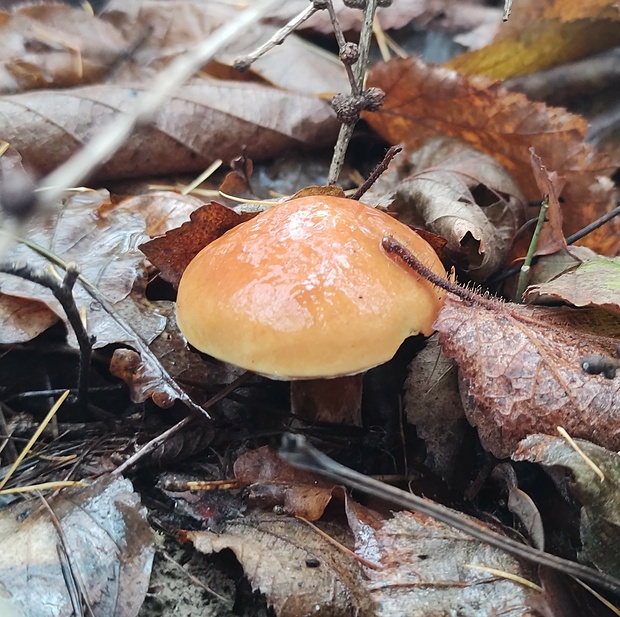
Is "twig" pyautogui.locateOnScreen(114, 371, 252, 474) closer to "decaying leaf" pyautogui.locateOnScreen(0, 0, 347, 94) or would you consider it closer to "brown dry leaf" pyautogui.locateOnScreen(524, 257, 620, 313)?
"brown dry leaf" pyautogui.locateOnScreen(524, 257, 620, 313)

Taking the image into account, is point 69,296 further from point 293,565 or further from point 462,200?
point 462,200

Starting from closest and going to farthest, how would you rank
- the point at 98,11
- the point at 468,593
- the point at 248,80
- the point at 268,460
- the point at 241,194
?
the point at 468,593
the point at 268,460
the point at 241,194
the point at 248,80
the point at 98,11

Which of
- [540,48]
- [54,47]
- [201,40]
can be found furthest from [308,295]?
[201,40]

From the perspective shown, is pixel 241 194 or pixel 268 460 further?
pixel 241 194

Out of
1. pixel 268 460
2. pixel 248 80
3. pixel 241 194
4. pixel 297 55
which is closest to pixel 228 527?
pixel 268 460

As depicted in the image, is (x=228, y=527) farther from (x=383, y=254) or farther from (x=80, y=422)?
(x=383, y=254)
